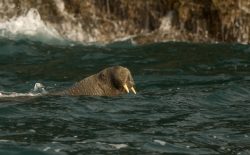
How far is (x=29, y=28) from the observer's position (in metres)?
19.0

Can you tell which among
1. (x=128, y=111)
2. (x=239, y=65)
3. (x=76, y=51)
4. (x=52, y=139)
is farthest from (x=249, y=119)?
(x=76, y=51)

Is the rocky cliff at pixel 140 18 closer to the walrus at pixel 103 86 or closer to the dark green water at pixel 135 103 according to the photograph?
the dark green water at pixel 135 103

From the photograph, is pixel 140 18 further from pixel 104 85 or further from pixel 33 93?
pixel 104 85

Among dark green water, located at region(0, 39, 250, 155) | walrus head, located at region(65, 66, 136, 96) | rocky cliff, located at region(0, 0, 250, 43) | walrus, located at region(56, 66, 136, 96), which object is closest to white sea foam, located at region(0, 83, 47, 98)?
dark green water, located at region(0, 39, 250, 155)

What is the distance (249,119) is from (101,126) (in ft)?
7.17

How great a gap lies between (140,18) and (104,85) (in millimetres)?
8062

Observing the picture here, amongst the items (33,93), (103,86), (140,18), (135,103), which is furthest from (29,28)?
(135,103)

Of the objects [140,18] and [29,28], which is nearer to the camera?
[29,28]

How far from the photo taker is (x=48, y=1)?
1988cm

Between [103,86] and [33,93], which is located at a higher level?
[103,86]

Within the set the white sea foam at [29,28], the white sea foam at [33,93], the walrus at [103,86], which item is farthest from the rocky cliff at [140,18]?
the walrus at [103,86]

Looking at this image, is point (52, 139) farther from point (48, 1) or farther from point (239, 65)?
point (48, 1)

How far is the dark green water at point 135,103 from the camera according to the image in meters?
9.04

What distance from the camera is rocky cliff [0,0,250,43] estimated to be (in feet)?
63.2
